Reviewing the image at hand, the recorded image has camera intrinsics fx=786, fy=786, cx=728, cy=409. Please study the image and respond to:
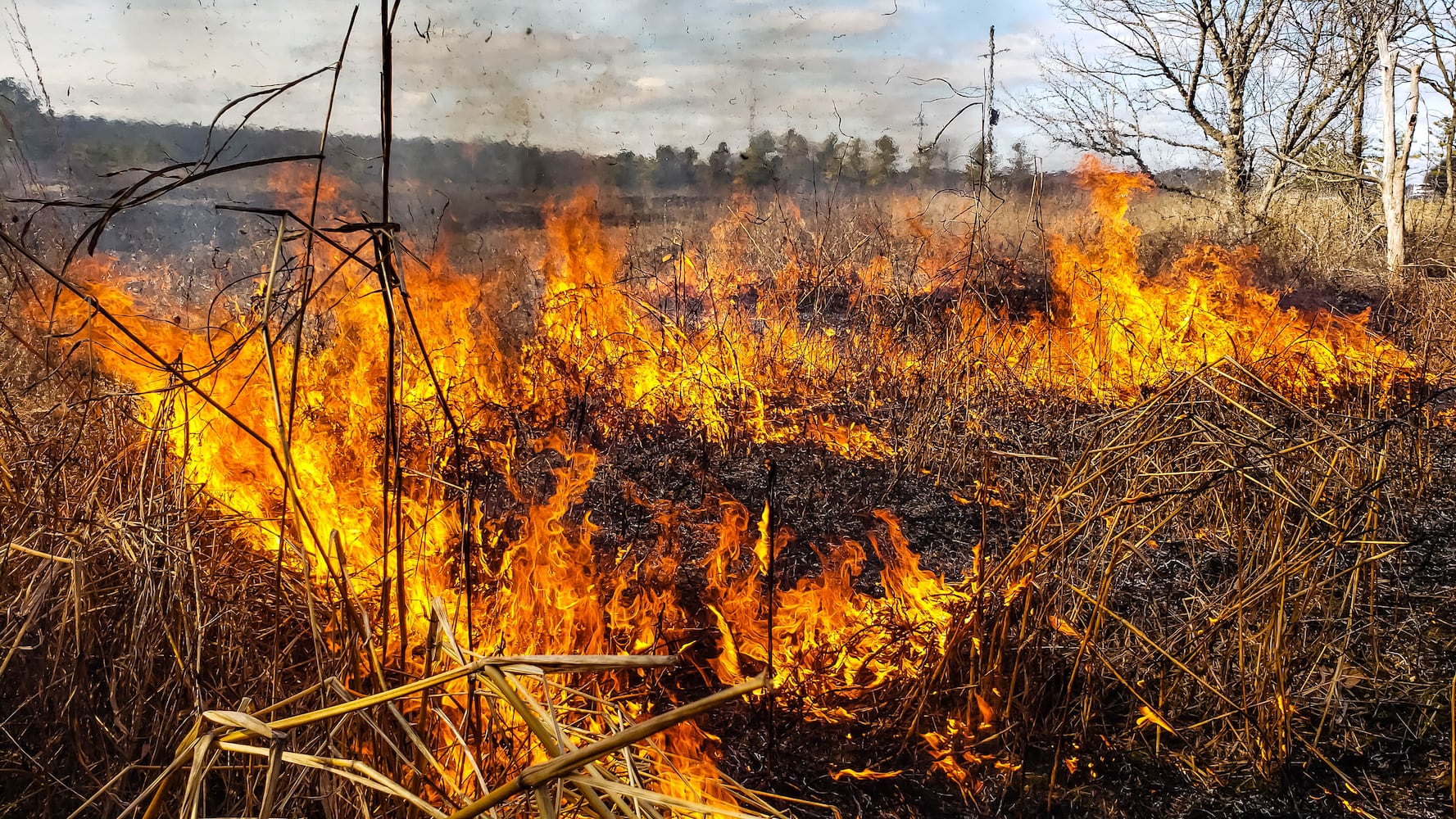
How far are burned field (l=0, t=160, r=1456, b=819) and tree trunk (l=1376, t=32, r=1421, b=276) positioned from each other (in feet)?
13.6

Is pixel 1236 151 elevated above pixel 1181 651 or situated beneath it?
elevated above

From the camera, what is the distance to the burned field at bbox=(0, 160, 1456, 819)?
4.83 ft

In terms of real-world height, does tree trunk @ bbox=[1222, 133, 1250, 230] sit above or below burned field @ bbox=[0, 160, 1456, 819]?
above

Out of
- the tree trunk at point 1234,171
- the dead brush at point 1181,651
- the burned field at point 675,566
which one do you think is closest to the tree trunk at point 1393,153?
the tree trunk at point 1234,171

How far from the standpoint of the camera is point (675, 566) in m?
3.76

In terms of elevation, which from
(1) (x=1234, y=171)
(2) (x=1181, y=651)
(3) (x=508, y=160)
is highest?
(1) (x=1234, y=171)

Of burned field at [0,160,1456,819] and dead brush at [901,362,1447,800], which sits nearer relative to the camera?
burned field at [0,160,1456,819]

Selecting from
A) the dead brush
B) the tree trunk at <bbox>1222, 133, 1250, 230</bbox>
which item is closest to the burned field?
the dead brush

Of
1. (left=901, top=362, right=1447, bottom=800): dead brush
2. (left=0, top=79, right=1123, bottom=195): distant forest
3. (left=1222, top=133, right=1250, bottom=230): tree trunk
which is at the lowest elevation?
(left=901, top=362, right=1447, bottom=800): dead brush

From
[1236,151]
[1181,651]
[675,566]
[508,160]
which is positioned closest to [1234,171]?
[1236,151]

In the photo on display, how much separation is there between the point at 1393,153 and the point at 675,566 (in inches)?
456

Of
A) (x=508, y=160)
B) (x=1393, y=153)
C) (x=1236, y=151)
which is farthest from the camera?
(x=1236, y=151)

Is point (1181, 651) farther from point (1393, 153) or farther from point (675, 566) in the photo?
point (1393, 153)

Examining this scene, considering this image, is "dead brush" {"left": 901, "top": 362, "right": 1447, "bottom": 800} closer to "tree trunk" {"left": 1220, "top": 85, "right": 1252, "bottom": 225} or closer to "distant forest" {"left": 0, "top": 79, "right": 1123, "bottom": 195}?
"distant forest" {"left": 0, "top": 79, "right": 1123, "bottom": 195}
